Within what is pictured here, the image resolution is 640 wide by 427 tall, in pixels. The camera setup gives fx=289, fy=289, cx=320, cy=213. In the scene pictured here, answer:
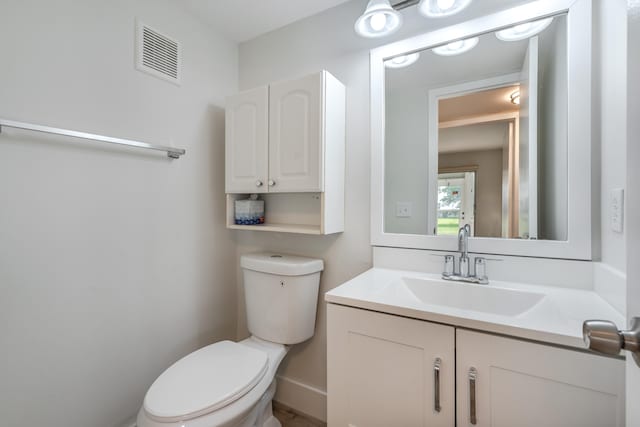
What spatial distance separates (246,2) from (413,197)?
1.29m

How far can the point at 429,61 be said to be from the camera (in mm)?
1301

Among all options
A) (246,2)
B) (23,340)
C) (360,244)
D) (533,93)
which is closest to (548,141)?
(533,93)

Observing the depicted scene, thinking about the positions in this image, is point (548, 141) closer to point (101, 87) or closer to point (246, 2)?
point (246, 2)

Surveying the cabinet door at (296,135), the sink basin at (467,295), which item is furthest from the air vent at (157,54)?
the sink basin at (467,295)

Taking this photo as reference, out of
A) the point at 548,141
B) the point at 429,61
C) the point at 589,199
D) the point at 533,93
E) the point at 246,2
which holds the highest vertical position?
the point at 246,2

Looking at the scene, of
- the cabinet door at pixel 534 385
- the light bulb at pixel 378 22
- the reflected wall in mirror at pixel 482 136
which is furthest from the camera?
the light bulb at pixel 378 22

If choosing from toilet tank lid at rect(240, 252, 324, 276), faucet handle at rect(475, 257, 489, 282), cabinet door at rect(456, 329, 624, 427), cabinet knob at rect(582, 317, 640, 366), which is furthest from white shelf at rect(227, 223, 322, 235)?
cabinet knob at rect(582, 317, 640, 366)

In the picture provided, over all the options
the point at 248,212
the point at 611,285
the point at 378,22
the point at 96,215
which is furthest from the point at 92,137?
the point at 611,285

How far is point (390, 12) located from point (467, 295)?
120 cm

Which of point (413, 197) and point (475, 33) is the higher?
point (475, 33)

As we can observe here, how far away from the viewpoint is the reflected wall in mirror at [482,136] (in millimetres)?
1079

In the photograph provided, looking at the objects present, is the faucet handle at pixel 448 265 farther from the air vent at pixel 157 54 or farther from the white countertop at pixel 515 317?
the air vent at pixel 157 54

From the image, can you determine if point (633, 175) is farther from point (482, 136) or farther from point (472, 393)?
point (482, 136)

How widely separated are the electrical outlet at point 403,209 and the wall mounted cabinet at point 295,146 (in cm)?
28
